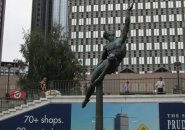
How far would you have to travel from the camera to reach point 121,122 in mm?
26969

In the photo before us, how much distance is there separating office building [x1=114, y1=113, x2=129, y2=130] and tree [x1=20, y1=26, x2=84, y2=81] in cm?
1355

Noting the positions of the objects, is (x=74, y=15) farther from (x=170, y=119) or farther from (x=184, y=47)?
(x=170, y=119)

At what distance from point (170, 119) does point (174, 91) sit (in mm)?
2466

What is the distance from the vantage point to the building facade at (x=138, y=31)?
112m

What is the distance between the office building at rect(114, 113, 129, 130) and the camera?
25430 millimetres

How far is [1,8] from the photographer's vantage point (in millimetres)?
134375

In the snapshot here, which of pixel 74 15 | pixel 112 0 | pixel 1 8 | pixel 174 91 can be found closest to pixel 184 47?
pixel 112 0

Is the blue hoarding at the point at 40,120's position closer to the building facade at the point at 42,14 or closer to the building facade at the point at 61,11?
the building facade at the point at 61,11

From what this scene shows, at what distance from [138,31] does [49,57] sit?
2988 inches

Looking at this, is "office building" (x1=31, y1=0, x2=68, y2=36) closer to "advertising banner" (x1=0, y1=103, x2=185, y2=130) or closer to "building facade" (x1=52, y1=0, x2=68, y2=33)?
"building facade" (x1=52, y1=0, x2=68, y2=33)

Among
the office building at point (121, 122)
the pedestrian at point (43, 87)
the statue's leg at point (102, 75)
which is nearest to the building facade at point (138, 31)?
the pedestrian at point (43, 87)

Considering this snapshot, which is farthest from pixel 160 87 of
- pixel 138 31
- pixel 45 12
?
pixel 45 12

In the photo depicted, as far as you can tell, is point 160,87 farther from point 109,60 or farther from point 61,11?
point 61,11

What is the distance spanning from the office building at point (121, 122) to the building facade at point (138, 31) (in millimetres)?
82757
